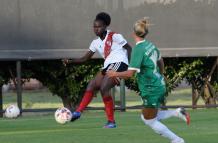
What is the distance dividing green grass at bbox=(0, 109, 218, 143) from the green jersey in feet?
3.35

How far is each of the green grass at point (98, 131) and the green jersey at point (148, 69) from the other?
3.35ft

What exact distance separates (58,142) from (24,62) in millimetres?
7411

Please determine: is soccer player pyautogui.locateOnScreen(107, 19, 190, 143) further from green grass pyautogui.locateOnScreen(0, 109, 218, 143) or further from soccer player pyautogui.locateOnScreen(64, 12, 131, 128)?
soccer player pyautogui.locateOnScreen(64, 12, 131, 128)

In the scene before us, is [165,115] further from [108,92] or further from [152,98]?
[108,92]

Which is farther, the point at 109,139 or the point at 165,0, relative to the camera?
the point at 165,0

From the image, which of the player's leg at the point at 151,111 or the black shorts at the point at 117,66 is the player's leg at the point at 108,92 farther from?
the player's leg at the point at 151,111

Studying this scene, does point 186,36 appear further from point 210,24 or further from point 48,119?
point 48,119

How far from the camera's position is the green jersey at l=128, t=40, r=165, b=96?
10.6 m

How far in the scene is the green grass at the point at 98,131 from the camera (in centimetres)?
1181

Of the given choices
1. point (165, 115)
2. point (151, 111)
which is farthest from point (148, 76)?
point (165, 115)

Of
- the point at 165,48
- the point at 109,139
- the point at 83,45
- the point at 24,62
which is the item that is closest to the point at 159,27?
the point at 165,48

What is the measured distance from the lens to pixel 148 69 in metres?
10.7

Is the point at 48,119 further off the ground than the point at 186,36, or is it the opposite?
the point at 186,36

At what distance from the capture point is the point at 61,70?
18.9m
